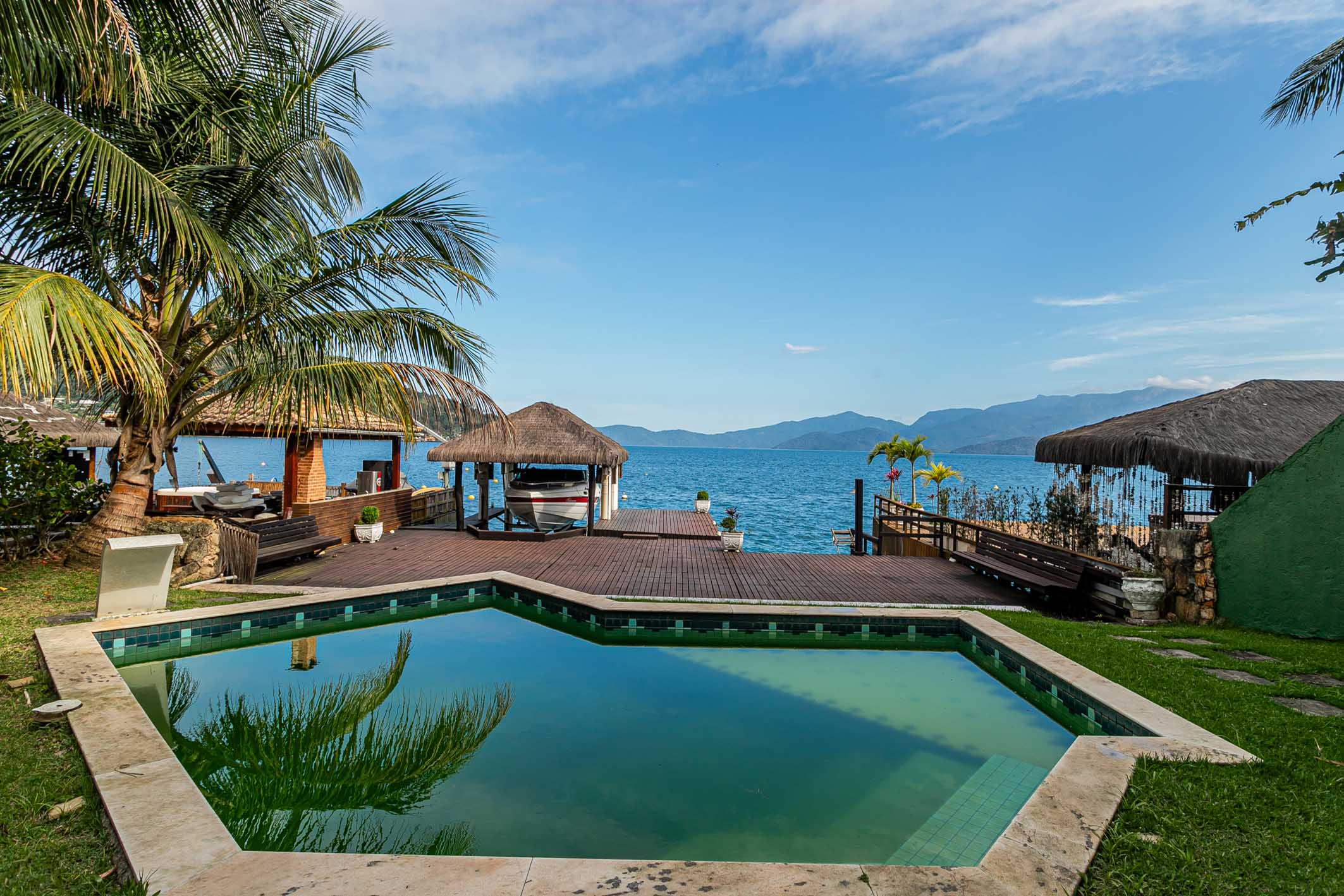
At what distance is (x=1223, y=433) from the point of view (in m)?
9.66

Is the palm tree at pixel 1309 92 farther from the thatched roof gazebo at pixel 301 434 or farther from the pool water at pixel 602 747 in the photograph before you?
the thatched roof gazebo at pixel 301 434

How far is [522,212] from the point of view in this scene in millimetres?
16656

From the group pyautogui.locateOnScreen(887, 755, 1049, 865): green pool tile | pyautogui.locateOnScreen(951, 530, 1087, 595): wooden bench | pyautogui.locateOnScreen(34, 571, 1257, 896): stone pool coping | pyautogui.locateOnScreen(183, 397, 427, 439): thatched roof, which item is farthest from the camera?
pyautogui.locateOnScreen(183, 397, 427, 439): thatched roof

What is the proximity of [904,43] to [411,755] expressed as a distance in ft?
41.1

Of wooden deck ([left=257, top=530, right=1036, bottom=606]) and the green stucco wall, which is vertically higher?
the green stucco wall

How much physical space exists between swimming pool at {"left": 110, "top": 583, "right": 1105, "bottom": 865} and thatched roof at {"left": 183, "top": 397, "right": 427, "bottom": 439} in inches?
169

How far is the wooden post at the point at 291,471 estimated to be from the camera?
11852mm

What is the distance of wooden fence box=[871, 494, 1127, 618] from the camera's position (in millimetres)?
7887

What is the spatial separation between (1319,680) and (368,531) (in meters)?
12.5

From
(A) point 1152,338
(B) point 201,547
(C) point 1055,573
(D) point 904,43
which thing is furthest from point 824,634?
(A) point 1152,338

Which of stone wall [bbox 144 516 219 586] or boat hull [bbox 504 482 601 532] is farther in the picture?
boat hull [bbox 504 482 601 532]

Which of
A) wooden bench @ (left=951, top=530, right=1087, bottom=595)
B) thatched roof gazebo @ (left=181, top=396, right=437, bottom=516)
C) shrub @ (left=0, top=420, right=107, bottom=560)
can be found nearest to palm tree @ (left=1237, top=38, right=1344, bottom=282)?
wooden bench @ (left=951, top=530, right=1087, bottom=595)

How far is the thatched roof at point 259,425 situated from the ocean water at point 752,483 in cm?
72

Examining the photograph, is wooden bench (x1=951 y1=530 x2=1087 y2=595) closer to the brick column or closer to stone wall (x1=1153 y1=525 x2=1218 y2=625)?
stone wall (x1=1153 y1=525 x2=1218 y2=625)
